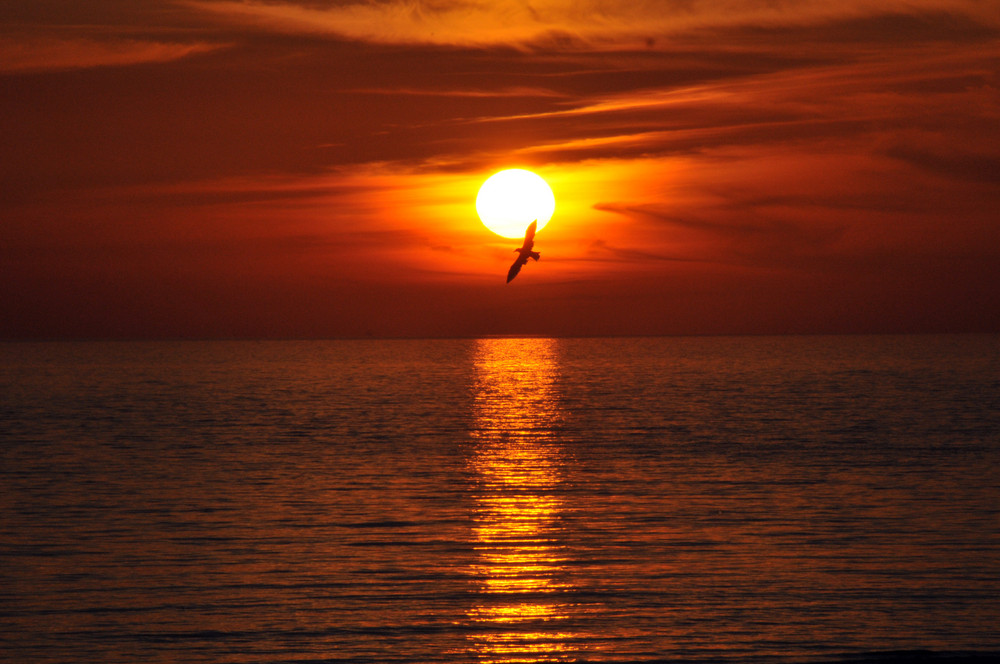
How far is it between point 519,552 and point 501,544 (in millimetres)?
1144

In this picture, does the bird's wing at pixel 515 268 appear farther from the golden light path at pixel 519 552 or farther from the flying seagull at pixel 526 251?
the golden light path at pixel 519 552

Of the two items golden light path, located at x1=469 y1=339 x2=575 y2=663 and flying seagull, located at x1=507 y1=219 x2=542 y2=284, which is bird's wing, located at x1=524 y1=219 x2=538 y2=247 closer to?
flying seagull, located at x1=507 y1=219 x2=542 y2=284

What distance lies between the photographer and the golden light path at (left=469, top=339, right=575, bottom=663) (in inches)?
768

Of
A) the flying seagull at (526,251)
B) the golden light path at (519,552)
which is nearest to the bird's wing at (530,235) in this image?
the flying seagull at (526,251)

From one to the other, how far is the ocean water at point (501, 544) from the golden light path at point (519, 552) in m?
0.10

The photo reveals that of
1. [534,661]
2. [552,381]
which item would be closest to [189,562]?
[534,661]

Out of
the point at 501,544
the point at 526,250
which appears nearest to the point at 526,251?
the point at 526,250

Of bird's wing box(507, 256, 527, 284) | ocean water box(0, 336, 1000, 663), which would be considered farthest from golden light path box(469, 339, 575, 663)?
bird's wing box(507, 256, 527, 284)

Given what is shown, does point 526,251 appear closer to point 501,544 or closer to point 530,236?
point 530,236

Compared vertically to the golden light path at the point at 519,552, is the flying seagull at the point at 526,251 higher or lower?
higher

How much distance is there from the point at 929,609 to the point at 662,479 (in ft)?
66.4

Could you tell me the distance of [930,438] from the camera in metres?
58.0

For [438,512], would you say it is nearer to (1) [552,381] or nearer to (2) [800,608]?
(2) [800,608]

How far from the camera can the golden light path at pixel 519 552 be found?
19.5 meters
